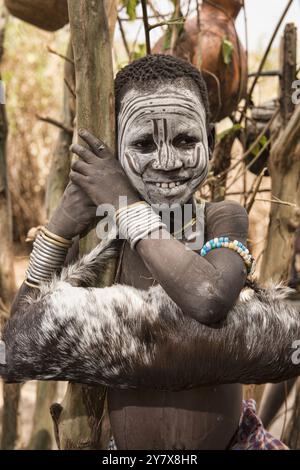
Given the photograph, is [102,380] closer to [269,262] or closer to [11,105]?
[269,262]

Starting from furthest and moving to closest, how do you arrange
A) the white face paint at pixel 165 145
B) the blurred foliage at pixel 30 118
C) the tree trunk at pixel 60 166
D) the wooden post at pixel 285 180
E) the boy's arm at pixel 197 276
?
the blurred foliage at pixel 30 118
the tree trunk at pixel 60 166
the wooden post at pixel 285 180
the white face paint at pixel 165 145
the boy's arm at pixel 197 276

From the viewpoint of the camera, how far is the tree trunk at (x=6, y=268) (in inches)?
105

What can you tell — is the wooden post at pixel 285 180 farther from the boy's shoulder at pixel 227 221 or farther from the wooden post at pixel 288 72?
the boy's shoulder at pixel 227 221

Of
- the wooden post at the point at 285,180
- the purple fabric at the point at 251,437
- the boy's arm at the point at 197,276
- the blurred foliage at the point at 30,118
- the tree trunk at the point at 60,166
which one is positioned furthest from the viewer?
the blurred foliage at the point at 30,118

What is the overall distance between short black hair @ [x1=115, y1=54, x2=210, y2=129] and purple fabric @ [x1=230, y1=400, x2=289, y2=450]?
75 centimetres

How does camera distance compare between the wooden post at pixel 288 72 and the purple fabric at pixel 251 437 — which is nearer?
the purple fabric at pixel 251 437

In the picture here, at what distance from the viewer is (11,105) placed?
7293mm

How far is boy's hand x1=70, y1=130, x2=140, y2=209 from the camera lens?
1.44 meters

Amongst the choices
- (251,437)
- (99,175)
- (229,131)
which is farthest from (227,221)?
(229,131)

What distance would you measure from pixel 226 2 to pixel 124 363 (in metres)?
1.61

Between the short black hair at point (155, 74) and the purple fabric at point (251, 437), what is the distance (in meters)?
0.75

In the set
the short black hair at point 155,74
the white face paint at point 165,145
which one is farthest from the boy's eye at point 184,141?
the short black hair at point 155,74

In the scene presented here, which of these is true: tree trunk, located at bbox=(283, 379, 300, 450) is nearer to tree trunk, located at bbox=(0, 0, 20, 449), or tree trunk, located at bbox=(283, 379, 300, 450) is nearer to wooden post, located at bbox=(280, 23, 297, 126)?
wooden post, located at bbox=(280, 23, 297, 126)
